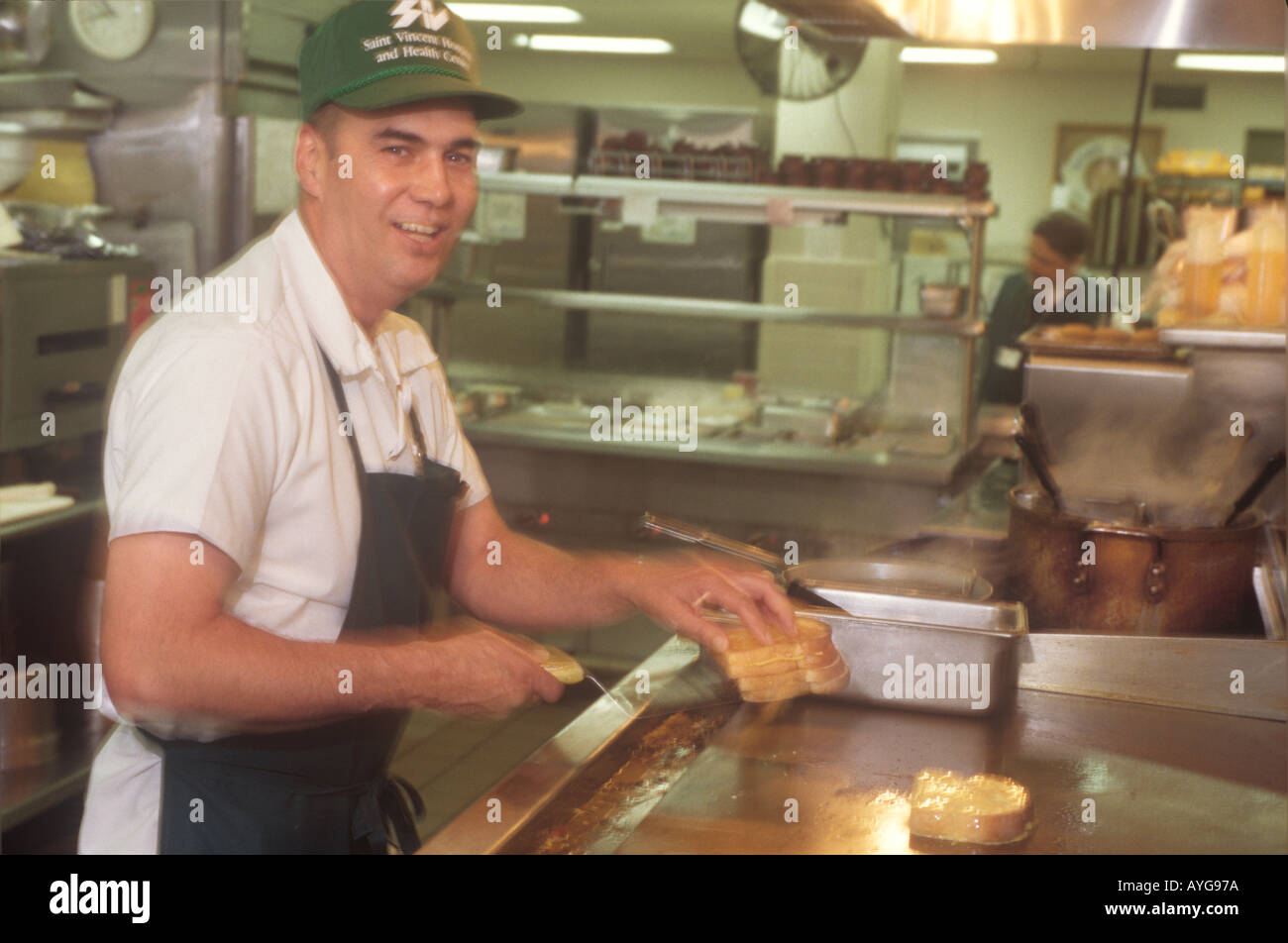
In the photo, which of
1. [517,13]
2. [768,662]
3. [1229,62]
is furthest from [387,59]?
[1229,62]

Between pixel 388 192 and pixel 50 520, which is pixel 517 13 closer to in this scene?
pixel 50 520

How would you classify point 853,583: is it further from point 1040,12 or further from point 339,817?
point 1040,12

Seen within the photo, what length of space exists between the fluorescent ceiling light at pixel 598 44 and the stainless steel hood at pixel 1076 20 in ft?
24.8

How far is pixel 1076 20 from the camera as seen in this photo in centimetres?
230

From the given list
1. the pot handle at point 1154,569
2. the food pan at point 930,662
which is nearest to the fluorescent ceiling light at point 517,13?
the pot handle at point 1154,569

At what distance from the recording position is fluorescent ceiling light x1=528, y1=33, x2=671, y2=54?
976 centimetres

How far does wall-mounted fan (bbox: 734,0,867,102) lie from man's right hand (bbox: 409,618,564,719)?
13.2 ft

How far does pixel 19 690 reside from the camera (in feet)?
11.2

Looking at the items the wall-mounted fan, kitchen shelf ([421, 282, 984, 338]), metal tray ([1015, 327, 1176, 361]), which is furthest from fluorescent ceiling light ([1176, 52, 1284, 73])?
metal tray ([1015, 327, 1176, 361])

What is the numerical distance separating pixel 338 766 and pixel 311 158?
778mm

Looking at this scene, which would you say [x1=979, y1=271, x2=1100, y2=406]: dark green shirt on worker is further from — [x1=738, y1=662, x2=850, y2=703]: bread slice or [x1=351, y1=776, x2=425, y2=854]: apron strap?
[x1=351, y1=776, x2=425, y2=854]: apron strap

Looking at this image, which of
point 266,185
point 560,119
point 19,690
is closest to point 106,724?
point 19,690

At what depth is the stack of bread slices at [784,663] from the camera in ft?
5.30

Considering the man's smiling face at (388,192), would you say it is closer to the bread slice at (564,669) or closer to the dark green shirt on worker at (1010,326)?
the bread slice at (564,669)
